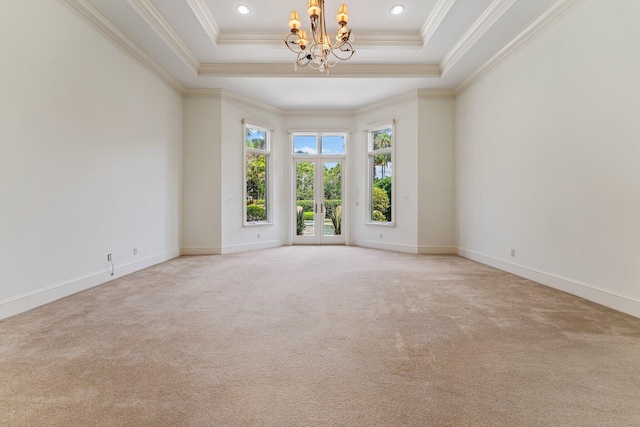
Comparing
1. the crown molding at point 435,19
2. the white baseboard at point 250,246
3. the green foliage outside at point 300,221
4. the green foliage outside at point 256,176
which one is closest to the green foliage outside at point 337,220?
the green foliage outside at point 300,221

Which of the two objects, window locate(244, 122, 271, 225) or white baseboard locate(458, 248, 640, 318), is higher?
window locate(244, 122, 271, 225)

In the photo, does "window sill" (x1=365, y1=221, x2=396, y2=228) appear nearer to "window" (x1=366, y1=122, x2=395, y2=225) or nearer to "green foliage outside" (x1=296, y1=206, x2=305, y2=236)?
"window" (x1=366, y1=122, x2=395, y2=225)

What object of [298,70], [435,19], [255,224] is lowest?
[255,224]

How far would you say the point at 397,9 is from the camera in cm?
407

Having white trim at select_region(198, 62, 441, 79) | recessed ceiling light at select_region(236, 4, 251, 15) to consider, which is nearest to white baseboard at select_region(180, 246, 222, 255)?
white trim at select_region(198, 62, 441, 79)

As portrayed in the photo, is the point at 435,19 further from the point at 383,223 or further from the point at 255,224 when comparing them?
the point at 255,224

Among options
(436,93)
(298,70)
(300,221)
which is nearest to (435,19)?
(436,93)

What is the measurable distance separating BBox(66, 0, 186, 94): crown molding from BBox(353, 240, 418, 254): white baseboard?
521cm

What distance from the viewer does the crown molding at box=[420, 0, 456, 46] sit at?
3812 millimetres

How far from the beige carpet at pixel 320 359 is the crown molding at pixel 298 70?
12.8 feet

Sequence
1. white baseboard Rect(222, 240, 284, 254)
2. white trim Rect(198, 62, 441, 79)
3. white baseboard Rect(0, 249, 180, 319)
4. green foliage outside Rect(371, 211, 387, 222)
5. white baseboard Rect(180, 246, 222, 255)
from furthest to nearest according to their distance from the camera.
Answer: green foliage outside Rect(371, 211, 387, 222), white baseboard Rect(222, 240, 284, 254), white baseboard Rect(180, 246, 222, 255), white trim Rect(198, 62, 441, 79), white baseboard Rect(0, 249, 180, 319)

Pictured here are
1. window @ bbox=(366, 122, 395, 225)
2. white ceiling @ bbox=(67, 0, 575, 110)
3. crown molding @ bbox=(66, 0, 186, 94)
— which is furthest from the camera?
window @ bbox=(366, 122, 395, 225)

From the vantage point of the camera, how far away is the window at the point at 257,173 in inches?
264

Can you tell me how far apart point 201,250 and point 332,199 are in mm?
3368
